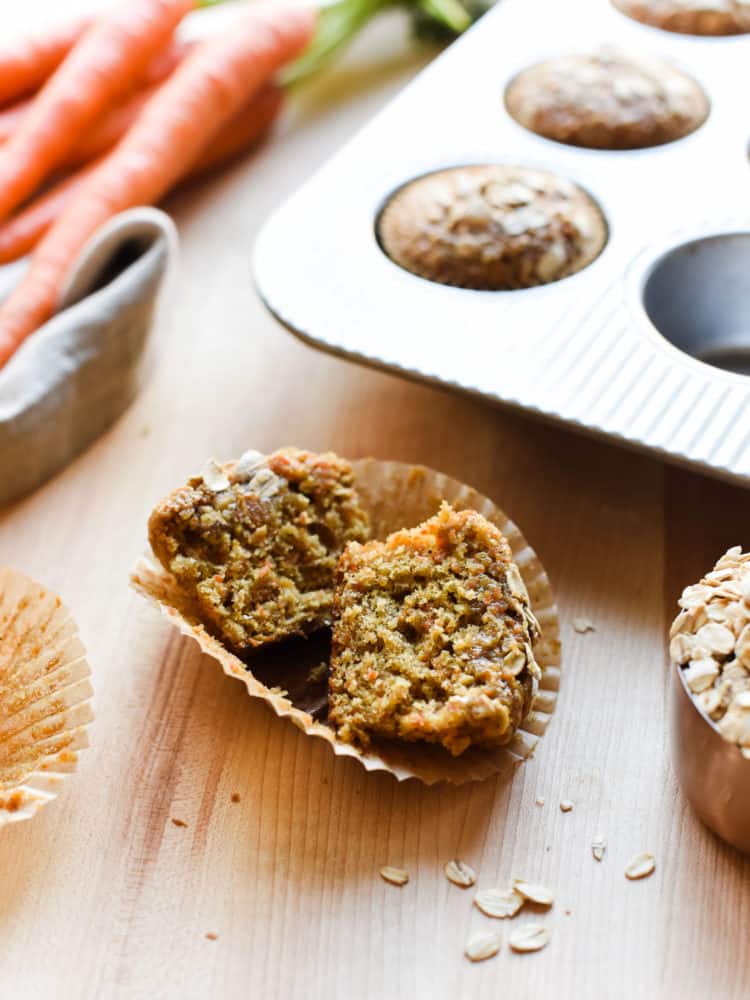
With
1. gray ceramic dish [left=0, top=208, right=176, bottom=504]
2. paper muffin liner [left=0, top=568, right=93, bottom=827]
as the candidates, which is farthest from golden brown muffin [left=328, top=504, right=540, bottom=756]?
gray ceramic dish [left=0, top=208, right=176, bottom=504]

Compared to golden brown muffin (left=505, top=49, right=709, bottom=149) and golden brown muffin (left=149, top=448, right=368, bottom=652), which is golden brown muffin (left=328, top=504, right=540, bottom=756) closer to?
golden brown muffin (left=149, top=448, right=368, bottom=652)

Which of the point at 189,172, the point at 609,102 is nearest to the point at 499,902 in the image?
the point at 609,102

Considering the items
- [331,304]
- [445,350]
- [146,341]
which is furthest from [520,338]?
[146,341]

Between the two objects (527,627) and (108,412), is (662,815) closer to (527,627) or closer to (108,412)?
(527,627)

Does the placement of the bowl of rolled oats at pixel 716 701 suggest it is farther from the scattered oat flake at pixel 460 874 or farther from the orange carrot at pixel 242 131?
the orange carrot at pixel 242 131

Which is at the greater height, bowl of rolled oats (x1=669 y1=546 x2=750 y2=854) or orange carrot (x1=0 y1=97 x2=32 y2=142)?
orange carrot (x1=0 y1=97 x2=32 y2=142)

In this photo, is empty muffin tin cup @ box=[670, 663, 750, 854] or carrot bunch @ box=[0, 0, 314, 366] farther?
carrot bunch @ box=[0, 0, 314, 366]

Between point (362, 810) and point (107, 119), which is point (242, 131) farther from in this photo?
point (362, 810)
